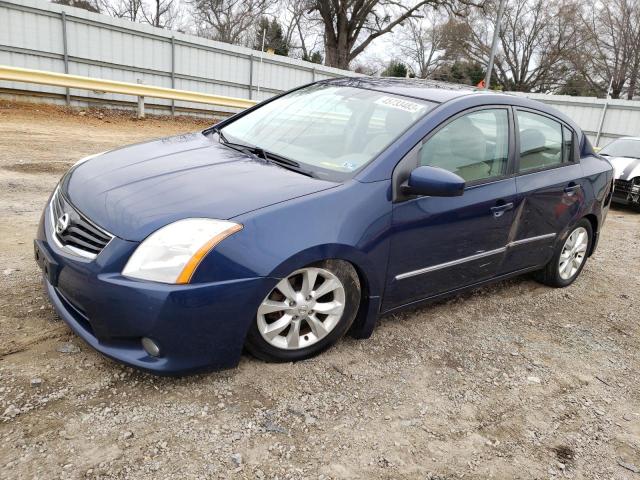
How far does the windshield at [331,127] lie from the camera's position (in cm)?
310

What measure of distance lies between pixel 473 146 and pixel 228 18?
134 ft

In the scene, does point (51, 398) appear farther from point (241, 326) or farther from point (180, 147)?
point (180, 147)

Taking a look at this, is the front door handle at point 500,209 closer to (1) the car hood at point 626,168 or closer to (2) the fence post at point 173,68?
(1) the car hood at point 626,168

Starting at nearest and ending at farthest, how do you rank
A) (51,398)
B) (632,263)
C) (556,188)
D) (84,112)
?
1. (51,398)
2. (556,188)
3. (632,263)
4. (84,112)

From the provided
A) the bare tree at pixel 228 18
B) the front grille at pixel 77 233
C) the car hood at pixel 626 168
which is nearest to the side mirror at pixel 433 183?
the front grille at pixel 77 233

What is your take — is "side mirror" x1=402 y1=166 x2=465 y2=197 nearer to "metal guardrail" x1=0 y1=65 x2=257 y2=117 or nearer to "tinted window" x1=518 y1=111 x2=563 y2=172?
"tinted window" x1=518 y1=111 x2=563 y2=172

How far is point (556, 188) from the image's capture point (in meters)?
4.00

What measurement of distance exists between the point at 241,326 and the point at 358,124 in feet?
5.07

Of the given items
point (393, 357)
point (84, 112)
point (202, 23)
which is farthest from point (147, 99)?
point (202, 23)

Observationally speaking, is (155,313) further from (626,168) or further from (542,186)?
(626,168)

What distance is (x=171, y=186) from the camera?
8.89 feet

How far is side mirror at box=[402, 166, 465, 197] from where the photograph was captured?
114 inches

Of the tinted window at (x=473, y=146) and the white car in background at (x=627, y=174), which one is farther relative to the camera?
the white car in background at (x=627, y=174)

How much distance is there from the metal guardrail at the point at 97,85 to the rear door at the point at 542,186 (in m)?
11.1
